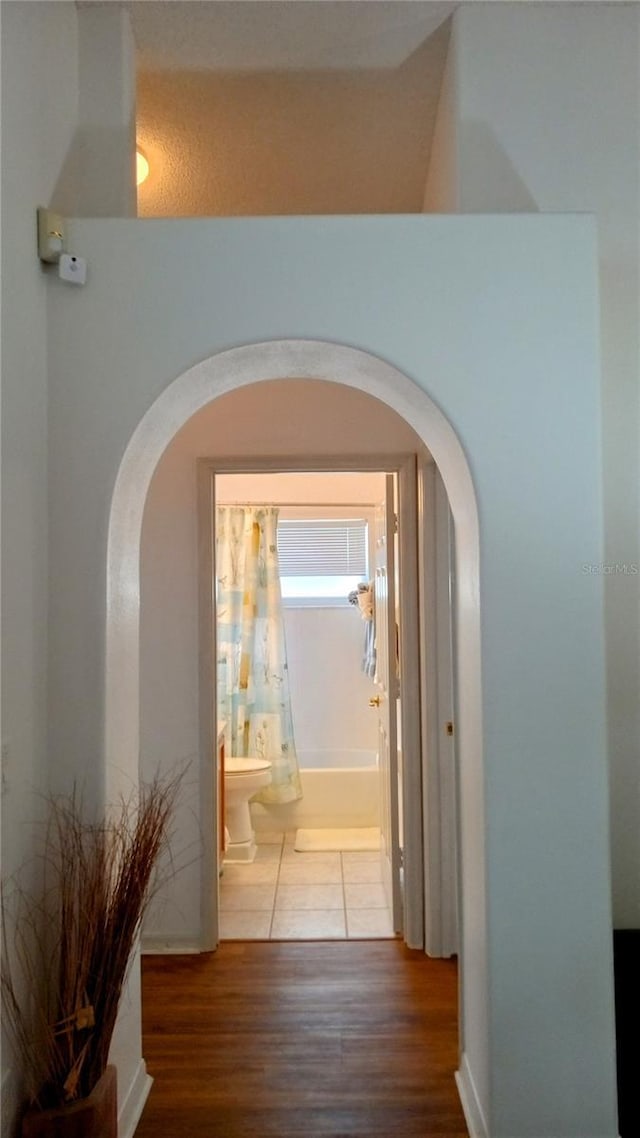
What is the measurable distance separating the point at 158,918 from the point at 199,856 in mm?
316

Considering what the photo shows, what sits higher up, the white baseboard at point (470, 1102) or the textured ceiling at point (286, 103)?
the textured ceiling at point (286, 103)

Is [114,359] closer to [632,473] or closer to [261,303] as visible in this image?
[261,303]

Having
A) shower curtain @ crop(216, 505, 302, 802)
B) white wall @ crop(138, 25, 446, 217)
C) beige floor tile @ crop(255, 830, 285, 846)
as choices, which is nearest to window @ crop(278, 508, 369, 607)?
shower curtain @ crop(216, 505, 302, 802)

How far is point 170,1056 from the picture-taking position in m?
2.35

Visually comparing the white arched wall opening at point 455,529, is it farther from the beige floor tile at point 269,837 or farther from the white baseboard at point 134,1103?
the beige floor tile at point 269,837

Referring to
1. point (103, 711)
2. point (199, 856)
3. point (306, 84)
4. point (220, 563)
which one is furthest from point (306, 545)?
point (103, 711)

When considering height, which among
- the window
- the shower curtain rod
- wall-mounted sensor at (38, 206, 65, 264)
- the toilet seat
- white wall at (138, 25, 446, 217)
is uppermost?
white wall at (138, 25, 446, 217)

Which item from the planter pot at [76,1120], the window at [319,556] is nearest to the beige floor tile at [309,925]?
the planter pot at [76,1120]

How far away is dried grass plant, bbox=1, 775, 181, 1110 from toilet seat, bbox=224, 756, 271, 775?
2.32 metres

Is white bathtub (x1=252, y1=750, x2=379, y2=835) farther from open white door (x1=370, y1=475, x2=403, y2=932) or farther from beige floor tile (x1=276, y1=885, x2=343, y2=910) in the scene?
open white door (x1=370, y1=475, x2=403, y2=932)

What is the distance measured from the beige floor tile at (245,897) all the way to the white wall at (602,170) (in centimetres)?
194

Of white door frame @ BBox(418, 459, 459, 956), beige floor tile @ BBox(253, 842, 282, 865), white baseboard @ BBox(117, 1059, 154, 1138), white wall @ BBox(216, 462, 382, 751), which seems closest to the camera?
white baseboard @ BBox(117, 1059, 154, 1138)

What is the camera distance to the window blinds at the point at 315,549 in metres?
5.38

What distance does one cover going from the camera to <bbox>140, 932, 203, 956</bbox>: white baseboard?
306 centimetres
